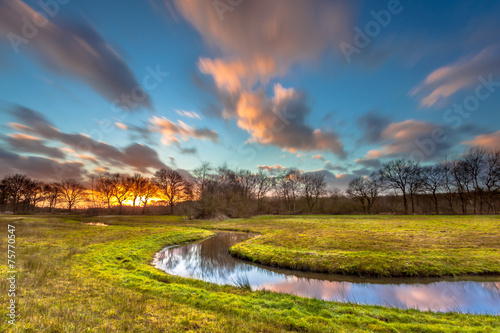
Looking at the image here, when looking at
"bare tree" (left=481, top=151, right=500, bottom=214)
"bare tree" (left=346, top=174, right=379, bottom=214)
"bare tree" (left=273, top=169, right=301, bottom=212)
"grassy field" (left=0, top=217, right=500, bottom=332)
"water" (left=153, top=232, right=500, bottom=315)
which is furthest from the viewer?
"bare tree" (left=273, top=169, right=301, bottom=212)

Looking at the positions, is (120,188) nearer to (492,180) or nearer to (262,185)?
(262,185)

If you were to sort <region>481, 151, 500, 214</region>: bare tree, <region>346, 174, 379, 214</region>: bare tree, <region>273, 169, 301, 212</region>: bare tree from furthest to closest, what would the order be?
1. <region>273, 169, 301, 212</region>: bare tree
2. <region>346, 174, 379, 214</region>: bare tree
3. <region>481, 151, 500, 214</region>: bare tree

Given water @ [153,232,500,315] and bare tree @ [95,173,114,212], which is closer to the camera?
water @ [153,232,500,315]

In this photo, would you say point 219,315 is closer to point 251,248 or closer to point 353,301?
point 353,301

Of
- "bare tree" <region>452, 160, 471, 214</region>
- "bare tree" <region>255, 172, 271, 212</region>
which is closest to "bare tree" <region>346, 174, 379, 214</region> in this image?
"bare tree" <region>452, 160, 471, 214</region>

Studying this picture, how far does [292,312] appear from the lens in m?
6.38

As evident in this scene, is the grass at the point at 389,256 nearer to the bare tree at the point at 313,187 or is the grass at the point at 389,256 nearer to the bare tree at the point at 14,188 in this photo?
the bare tree at the point at 313,187

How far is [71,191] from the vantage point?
7038 centimetres

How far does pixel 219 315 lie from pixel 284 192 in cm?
7289

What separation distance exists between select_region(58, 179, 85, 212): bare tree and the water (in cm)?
7814

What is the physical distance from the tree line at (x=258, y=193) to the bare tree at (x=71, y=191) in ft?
0.25

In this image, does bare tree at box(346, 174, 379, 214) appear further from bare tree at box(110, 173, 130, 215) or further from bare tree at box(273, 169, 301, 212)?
bare tree at box(110, 173, 130, 215)

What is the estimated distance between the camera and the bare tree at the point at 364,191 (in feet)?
204

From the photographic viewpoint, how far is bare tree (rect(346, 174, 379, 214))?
62.2m
